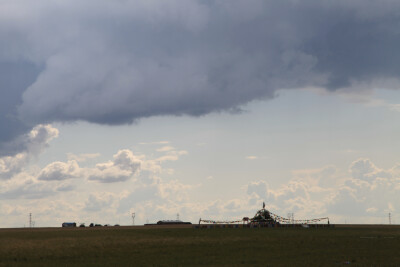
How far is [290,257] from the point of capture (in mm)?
51406

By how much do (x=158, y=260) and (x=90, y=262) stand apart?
6680 mm

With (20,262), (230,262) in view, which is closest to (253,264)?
(230,262)

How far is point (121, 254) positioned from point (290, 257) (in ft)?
64.8

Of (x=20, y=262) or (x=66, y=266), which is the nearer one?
(x=66, y=266)

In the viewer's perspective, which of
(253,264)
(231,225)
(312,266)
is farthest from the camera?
(231,225)

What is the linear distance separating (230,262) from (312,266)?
28.0 ft

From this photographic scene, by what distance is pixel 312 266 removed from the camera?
141ft

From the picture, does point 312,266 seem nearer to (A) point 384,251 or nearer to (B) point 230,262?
(B) point 230,262

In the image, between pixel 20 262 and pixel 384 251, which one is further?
pixel 384 251

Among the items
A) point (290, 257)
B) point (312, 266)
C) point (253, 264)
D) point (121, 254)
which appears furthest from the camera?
point (121, 254)

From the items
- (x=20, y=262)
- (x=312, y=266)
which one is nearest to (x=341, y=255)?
(x=312, y=266)

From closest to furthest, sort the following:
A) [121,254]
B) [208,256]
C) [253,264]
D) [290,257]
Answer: [253,264], [290,257], [208,256], [121,254]

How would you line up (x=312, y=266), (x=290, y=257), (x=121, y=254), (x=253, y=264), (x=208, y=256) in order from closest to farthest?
(x=312, y=266)
(x=253, y=264)
(x=290, y=257)
(x=208, y=256)
(x=121, y=254)

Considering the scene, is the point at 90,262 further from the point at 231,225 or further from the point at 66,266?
the point at 231,225
